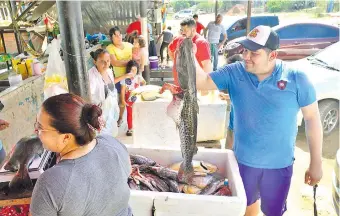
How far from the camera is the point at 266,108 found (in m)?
2.63

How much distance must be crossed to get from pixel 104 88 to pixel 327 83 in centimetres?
400

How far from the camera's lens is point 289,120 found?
2684mm

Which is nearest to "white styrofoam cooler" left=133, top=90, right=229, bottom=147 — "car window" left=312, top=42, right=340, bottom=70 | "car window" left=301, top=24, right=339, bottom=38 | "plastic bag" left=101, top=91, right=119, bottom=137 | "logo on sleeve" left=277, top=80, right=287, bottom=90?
"plastic bag" left=101, top=91, right=119, bottom=137

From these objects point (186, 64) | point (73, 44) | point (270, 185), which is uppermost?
point (73, 44)

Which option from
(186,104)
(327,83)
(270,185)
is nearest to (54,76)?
(186,104)

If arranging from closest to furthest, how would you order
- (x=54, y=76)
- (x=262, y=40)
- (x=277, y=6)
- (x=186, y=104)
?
(x=186, y=104) → (x=262, y=40) → (x=54, y=76) → (x=277, y=6)

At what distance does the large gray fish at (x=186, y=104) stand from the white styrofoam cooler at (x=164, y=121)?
1.62 m

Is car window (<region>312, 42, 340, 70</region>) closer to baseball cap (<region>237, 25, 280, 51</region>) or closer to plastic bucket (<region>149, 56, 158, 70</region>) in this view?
baseball cap (<region>237, 25, 280, 51</region>)

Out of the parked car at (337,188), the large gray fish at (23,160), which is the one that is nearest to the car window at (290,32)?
the parked car at (337,188)

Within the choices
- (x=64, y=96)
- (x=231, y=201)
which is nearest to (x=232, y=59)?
(x=231, y=201)

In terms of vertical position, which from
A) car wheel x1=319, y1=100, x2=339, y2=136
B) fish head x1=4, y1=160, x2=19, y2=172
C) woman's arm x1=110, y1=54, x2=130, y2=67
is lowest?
car wheel x1=319, y1=100, x2=339, y2=136

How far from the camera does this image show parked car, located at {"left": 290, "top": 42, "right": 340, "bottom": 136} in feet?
17.9

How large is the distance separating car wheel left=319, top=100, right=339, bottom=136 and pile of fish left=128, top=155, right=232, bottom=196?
3.67m

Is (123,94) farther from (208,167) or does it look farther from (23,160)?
(23,160)
